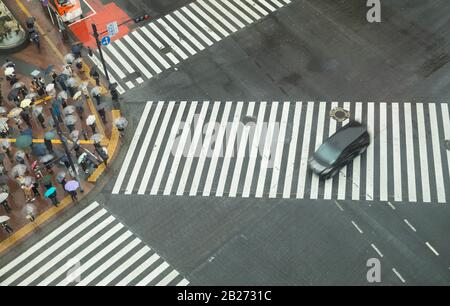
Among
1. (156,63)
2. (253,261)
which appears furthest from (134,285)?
(156,63)

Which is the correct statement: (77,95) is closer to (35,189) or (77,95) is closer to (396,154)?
(35,189)

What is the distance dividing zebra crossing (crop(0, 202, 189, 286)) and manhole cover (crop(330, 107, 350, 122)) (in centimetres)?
1322

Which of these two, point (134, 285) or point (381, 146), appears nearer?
point (134, 285)

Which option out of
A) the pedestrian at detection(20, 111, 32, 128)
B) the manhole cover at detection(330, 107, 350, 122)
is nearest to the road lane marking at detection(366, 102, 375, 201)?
the manhole cover at detection(330, 107, 350, 122)

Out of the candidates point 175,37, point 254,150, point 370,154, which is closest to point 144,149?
point 254,150

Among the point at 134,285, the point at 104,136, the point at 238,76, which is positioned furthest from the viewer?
the point at 238,76

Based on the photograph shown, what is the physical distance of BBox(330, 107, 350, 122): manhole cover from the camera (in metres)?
32.9

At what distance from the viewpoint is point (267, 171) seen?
100 ft

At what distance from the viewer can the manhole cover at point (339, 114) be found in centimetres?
3288

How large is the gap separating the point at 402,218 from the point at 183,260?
1106cm

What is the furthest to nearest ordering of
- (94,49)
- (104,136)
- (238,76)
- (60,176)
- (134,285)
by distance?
(94,49) → (238,76) → (104,136) → (60,176) → (134,285)

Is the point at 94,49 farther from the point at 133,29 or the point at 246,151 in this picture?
the point at 246,151

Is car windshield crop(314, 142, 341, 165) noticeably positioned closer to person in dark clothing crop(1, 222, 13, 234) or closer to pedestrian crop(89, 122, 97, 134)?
pedestrian crop(89, 122, 97, 134)

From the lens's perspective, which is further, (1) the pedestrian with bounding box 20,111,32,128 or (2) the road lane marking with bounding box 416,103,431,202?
(1) the pedestrian with bounding box 20,111,32,128
